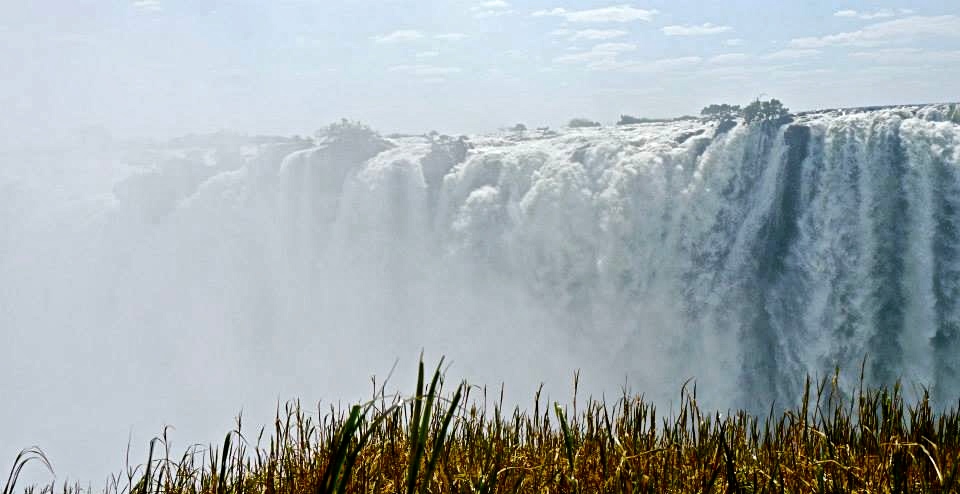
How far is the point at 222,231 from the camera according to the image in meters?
34.5

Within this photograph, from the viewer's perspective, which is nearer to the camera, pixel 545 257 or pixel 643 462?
pixel 643 462

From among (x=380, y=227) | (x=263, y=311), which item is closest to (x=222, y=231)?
(x=263, y=311)

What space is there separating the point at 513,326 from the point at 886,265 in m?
11.6

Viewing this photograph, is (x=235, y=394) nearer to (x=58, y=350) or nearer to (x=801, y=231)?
(x=58, y=350)

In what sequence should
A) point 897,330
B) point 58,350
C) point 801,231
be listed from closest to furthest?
point 897,330
point 801,231
point 58,350

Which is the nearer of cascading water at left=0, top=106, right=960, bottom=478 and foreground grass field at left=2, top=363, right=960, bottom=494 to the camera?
foreground grass field at left=2, top=363, right=960, bottom=494

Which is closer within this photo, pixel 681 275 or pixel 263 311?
pixel 681 275

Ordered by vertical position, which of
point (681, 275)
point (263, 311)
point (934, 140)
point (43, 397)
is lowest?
point (43, 397)

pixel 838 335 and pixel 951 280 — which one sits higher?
pixel 951 280

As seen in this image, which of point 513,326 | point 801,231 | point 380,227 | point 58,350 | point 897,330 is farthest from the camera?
point 58,350

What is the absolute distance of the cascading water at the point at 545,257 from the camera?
74.7 ft

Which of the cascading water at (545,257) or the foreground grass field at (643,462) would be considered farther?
the cascading water at (545,257)

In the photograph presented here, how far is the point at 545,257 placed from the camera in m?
27.8

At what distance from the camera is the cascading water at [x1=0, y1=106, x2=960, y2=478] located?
22.8 meters
